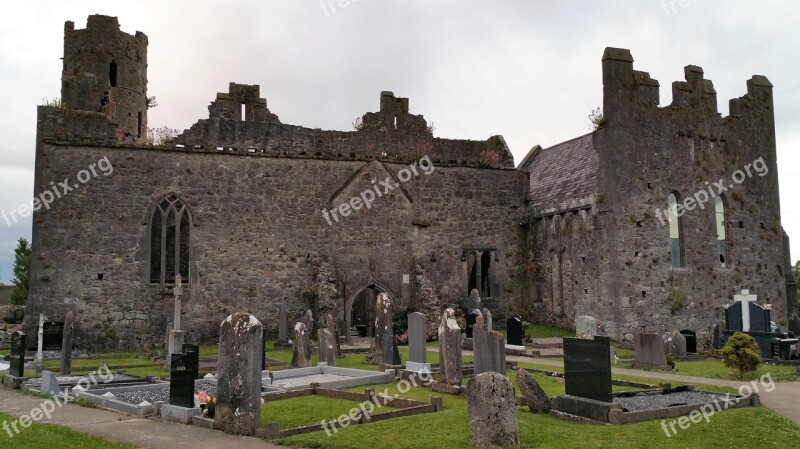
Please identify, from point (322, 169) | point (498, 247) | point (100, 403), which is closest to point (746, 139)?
point (498, 247)

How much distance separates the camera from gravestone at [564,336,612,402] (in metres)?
10.3

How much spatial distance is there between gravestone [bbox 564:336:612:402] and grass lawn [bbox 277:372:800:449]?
0.61 metres

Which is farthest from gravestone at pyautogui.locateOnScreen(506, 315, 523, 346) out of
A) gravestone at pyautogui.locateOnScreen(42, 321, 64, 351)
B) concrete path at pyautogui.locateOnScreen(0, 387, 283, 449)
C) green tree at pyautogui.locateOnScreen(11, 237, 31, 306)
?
green tree at pyautogui.locateOnScreen(11, 237, 31, 306)

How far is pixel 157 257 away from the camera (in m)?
23.5

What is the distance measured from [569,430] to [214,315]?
16610 millimetres

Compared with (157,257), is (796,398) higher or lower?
lower

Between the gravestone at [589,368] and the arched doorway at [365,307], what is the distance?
14.8 metres

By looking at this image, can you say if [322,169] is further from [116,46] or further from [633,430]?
[633,430]

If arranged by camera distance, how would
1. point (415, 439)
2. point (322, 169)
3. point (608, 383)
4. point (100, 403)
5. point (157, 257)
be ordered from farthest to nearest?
point (322, 169), point (157, 257), point (100, 403), point (608, 383), point (415, 439)

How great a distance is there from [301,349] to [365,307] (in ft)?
39.4

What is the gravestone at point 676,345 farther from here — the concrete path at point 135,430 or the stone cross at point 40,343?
the stone cross at point 40,343

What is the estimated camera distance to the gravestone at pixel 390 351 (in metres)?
16.3

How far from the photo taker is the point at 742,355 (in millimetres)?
14625

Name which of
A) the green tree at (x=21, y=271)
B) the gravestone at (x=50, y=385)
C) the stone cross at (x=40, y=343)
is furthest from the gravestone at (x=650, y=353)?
the green tree at (x=21, y=271)
